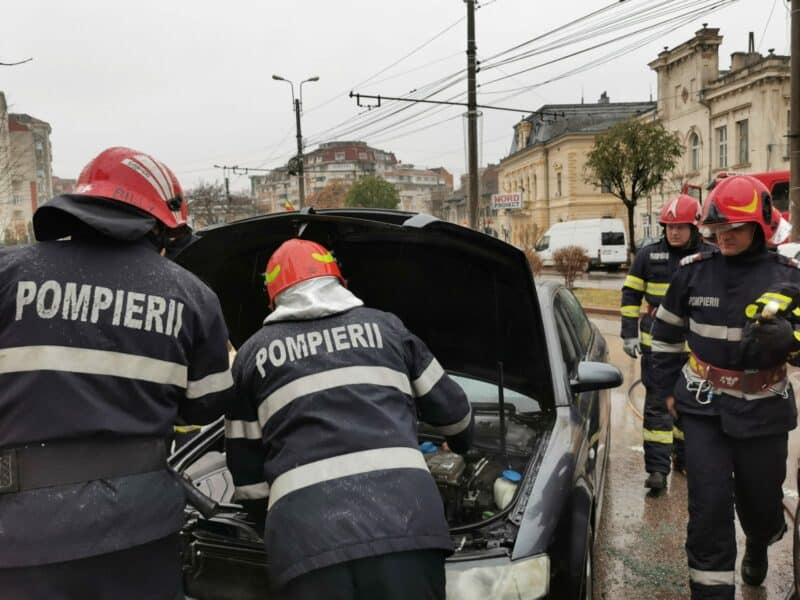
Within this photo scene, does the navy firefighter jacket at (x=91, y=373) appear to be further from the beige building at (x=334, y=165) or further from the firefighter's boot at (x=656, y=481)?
the beige building at (x=334, y=165)

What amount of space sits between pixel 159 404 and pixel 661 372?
2620 mm

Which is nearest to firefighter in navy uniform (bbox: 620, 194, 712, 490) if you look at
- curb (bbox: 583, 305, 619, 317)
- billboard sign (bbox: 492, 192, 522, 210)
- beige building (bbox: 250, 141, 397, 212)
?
curb (bbox: 583, 305, 619, 317)

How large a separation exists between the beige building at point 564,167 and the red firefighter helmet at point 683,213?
41154mm

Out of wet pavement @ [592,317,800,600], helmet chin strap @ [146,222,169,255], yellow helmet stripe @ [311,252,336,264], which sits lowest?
wet pavement @ [592,317,800,600]

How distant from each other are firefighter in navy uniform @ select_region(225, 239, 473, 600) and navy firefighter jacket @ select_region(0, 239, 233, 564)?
244mm

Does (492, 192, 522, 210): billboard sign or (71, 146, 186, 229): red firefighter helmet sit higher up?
(492, 192, 522, 210): billboard sign

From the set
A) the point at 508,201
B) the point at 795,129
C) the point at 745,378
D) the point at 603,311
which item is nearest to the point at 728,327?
the point at 745,378

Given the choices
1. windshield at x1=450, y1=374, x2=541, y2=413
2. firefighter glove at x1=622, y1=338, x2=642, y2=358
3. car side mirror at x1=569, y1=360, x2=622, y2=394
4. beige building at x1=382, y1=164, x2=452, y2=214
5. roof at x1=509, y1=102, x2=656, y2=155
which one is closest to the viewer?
car side mirror at x1=569, y1=360, x2=622, y2=394

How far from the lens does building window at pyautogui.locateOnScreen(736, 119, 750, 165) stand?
31141mm

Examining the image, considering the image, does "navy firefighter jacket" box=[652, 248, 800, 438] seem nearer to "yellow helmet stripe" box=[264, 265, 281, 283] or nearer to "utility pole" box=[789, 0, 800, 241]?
"yellow helmet stripe" box=[264, 265, 281, 283]

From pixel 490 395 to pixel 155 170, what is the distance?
216cm

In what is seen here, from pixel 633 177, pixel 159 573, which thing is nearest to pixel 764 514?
pixel 159 573

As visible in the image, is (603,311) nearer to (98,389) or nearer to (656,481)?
(656,481)

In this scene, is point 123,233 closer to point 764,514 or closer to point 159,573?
point 159,573
